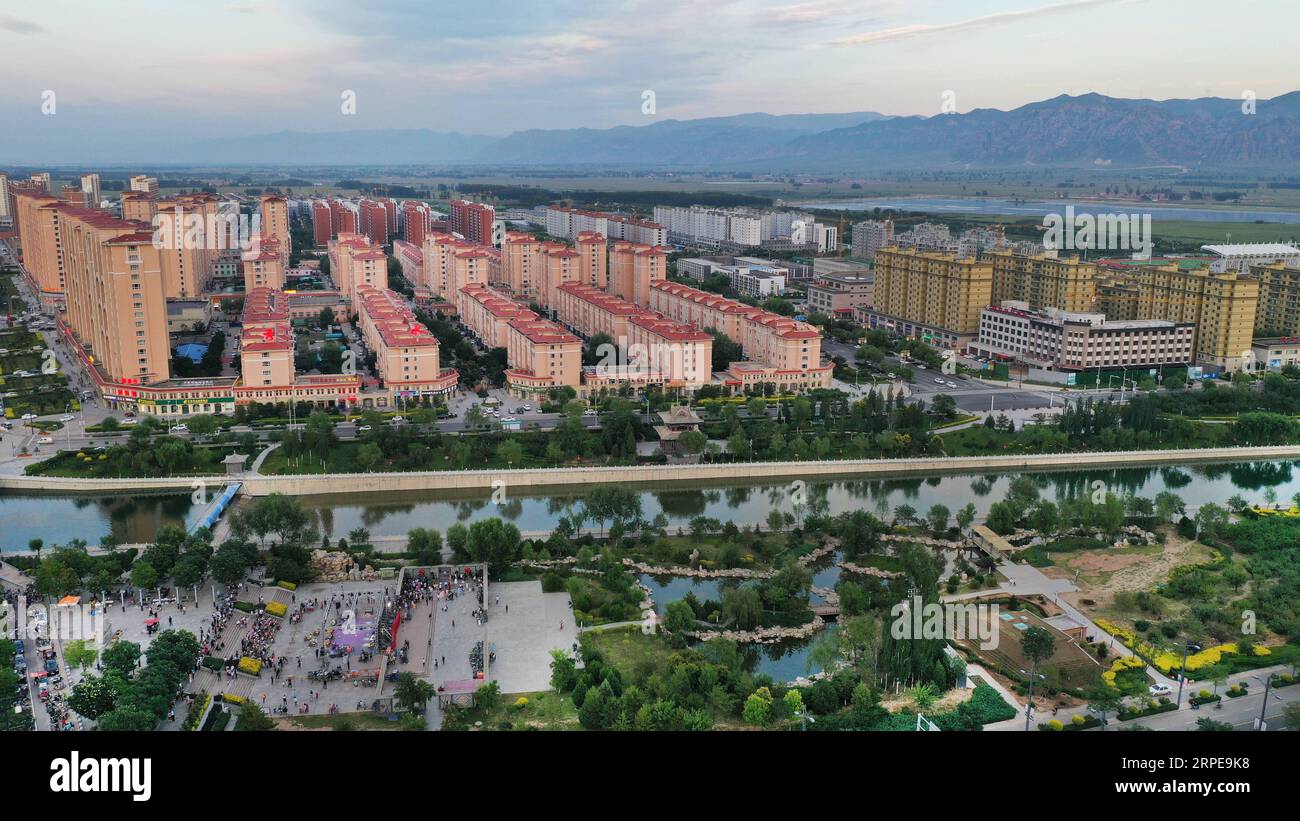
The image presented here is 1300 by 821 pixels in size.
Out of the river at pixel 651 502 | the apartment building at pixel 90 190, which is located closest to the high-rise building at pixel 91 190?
the apartment building at pixel 90 190

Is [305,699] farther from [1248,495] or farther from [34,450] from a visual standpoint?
[1248,495]

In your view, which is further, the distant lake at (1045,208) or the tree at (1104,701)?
the distant lake at (1045,208)

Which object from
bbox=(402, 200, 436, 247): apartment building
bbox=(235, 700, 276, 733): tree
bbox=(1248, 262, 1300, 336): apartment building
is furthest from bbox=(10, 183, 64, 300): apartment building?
bbox=(1248, 262, 1300, 336): apartment building

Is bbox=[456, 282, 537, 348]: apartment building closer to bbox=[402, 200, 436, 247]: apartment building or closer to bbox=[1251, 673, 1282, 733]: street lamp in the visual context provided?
bbox=[402, 200, 436, 247]: apartment building

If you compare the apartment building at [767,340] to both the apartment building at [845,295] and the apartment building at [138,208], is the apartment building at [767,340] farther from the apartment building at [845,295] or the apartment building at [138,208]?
the apartment building at [138,208]

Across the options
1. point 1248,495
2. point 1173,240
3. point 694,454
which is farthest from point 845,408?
point 1173,240

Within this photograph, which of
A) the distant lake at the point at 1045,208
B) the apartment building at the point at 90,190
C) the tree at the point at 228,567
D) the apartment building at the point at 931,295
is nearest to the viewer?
the tree at the point at 228,567

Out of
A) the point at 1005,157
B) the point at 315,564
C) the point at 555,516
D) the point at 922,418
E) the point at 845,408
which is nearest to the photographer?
the point at 315,564
